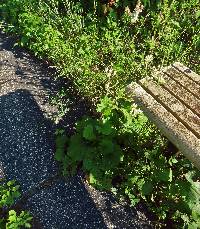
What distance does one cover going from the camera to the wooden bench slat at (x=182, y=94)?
2.60 m

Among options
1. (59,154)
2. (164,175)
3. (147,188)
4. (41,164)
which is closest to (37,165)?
(41,164)

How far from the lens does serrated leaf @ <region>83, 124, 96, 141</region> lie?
10.5 ft

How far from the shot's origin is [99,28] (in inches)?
190

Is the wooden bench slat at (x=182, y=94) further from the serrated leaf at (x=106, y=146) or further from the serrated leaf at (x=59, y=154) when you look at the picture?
the serrated leaf at (x=59, y=154)

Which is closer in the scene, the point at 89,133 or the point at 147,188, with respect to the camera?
the point at 147,188

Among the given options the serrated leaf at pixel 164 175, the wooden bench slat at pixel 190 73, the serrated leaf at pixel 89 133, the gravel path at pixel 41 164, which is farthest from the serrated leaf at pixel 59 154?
the wooden bench slat at pixel 190 73

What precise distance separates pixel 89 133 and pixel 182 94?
0.96 metres

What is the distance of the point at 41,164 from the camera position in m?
3.40

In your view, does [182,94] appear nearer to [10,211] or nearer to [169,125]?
[169,125]

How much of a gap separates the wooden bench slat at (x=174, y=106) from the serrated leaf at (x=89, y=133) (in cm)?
69

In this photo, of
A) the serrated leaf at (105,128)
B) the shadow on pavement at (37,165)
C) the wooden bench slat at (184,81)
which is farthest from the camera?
the serrated leaf at (105,128)

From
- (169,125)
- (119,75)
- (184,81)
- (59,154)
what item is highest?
(184,81)

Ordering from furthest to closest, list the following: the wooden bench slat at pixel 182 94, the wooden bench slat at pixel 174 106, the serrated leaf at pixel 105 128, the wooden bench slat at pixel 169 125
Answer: the serrated leaf at pixel 105 128 < the wooden bench slat at pixel 182 94 < the wooden bench slat at pixel 174 106 < the wooden bench slat at pixel 169 125

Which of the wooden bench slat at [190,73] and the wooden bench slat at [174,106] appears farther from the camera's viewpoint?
the wooden bench slat at [190,73]
